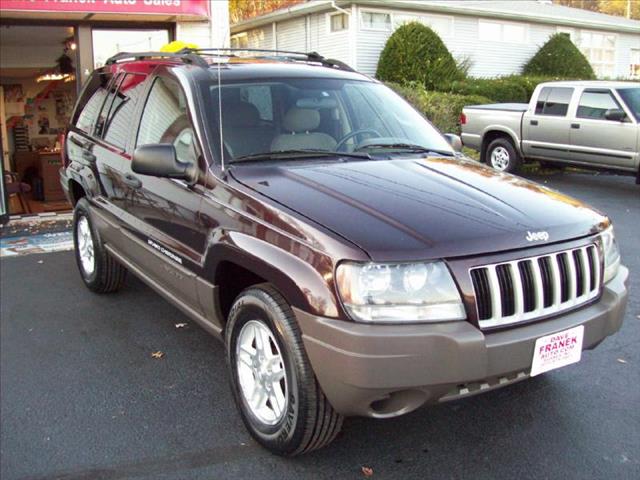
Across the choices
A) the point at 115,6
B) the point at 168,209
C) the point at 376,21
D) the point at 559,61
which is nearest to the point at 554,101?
the point at 115,6

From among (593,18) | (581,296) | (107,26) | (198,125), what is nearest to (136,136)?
(198,125)

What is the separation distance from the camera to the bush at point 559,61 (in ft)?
77.6

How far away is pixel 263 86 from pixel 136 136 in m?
1.02

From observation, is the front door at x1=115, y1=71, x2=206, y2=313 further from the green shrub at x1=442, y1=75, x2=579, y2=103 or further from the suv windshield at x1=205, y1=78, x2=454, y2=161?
the green shrub at x1=442, y1=75, x2=579, y2=103

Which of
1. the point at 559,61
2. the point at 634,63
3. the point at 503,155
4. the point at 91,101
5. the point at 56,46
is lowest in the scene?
the point at 503,155

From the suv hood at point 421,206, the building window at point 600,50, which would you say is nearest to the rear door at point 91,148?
the suv hood at point 421,206

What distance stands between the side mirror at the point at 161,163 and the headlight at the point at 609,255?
2.14 metres

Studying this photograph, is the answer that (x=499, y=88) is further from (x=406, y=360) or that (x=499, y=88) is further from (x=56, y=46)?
(x=406, y=360)

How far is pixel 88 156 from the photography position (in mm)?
5297

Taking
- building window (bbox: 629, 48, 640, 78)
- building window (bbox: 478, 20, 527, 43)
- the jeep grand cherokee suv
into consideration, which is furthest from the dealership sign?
building window (bbox: 629, 48, 640, 78)

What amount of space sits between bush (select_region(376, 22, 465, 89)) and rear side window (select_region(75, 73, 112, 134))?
14060 millimetres

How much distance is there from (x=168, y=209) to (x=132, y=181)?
65 centimetres

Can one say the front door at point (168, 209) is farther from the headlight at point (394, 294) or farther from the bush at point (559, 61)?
the bush at point (559, 61)

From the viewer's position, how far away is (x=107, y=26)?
957cm
